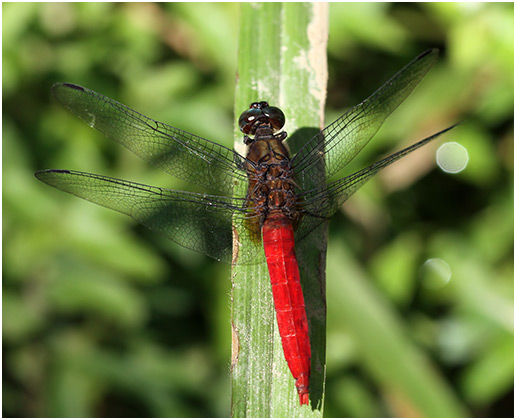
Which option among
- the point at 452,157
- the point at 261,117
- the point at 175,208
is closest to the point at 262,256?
the point at 175,208

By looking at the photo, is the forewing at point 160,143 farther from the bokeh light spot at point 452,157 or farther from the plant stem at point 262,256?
the bokeh light spot at point 452,157

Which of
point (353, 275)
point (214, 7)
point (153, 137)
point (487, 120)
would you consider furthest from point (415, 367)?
point (214, 7)

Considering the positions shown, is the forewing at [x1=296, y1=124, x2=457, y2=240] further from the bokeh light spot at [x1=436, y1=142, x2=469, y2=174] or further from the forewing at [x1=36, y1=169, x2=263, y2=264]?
the bokeh light spot at [x1=436, y1=142, x2=469, y2=174]

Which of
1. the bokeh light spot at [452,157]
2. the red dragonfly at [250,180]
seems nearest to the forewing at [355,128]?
the red dragonfly at [250,180]

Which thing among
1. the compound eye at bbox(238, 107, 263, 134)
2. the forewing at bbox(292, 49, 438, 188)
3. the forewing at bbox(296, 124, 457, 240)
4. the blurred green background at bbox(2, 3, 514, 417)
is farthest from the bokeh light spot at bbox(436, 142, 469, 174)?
the compound eye at bbox(238, 107, 263, 134)

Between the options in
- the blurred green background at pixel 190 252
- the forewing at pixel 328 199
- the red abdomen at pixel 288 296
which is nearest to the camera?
the red abdomen at pixel 288 296

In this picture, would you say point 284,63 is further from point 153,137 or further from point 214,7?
point 214,7
